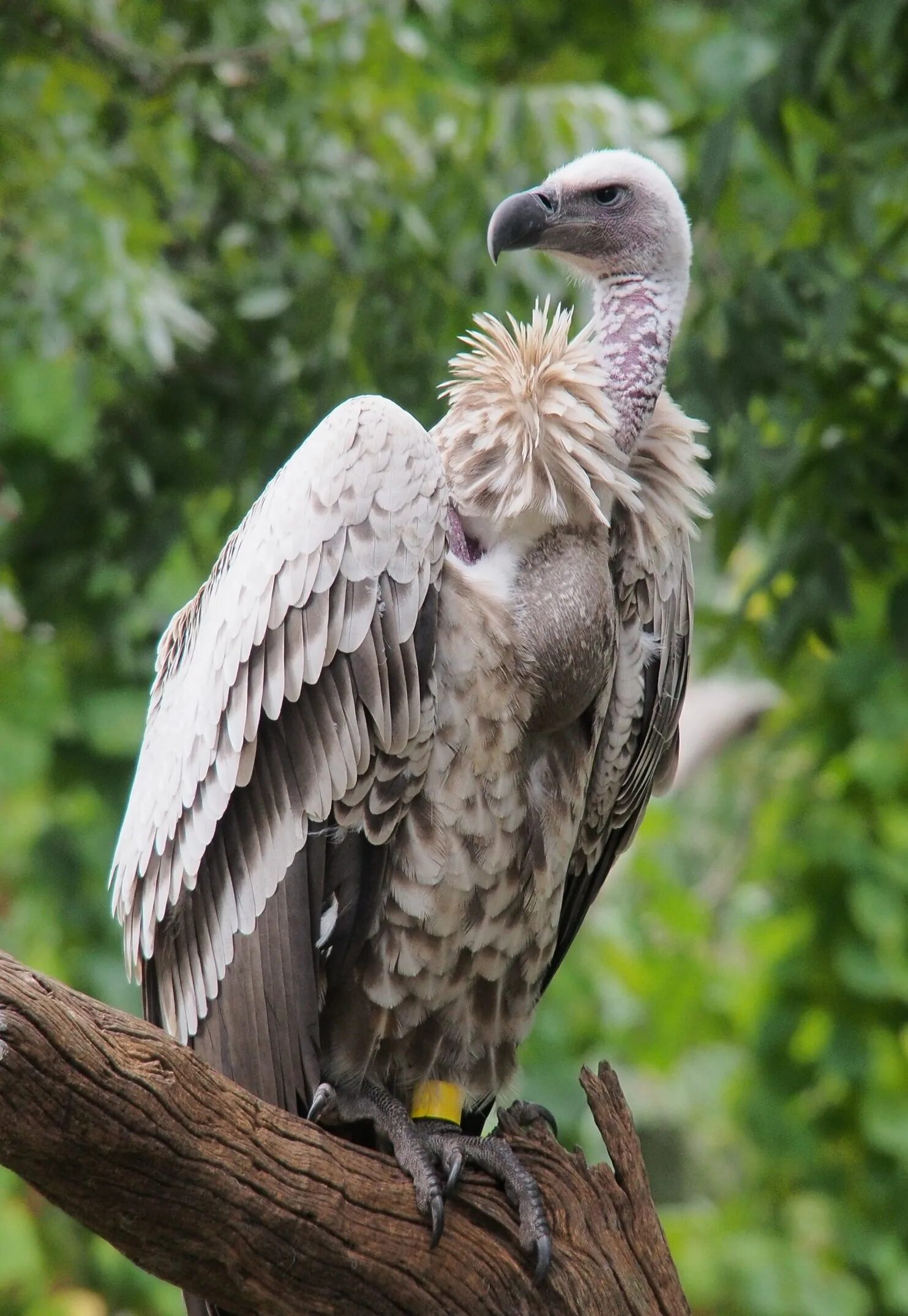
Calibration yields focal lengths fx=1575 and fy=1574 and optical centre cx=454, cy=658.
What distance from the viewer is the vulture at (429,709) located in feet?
9.18

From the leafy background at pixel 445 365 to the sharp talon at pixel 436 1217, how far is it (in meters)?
1.92

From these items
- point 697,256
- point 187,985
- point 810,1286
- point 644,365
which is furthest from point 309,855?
point 810,1286

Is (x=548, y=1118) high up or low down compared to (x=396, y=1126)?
up

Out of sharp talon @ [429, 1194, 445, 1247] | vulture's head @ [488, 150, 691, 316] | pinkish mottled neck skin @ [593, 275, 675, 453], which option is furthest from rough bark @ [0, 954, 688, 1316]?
vulture's head @ [488, 150, 691, 316]

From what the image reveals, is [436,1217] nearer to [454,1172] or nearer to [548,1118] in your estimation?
[454,1172]

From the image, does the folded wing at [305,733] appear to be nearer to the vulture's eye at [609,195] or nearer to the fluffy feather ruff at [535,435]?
the fluffy feather ruff at [535,435]

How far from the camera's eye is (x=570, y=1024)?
6.70 metres

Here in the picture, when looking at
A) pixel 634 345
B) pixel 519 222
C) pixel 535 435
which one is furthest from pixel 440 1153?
pixel 519 222

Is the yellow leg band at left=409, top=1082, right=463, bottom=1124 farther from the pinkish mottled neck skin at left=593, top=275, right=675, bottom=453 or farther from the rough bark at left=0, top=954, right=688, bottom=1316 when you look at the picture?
the pinkish mottled neck skin at left=593, top=275, right=675, bottom=453

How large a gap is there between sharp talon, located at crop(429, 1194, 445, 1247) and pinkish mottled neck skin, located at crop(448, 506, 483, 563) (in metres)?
1.13

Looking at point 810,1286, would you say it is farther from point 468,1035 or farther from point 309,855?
point 309,855

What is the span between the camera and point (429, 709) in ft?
9.21

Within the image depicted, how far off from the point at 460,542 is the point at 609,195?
813 mm

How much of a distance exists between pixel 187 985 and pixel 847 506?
203 centimetres
